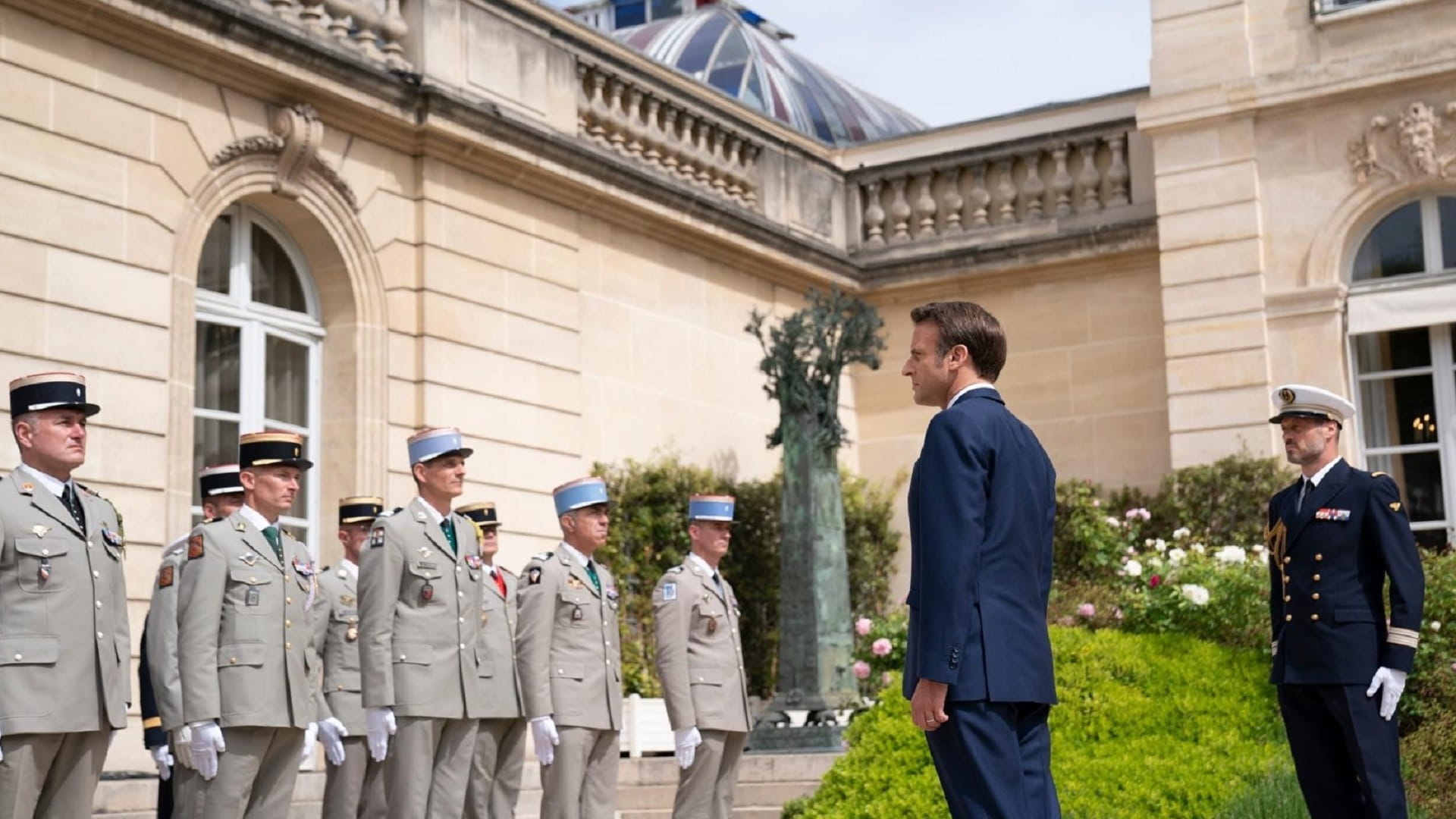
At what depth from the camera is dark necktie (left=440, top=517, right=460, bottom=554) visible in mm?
7816

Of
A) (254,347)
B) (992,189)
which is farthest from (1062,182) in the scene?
(254,347)

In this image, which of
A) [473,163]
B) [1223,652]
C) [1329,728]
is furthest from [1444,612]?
[473,163]

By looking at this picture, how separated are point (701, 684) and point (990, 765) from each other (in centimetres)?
453

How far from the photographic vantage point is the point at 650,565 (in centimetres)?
1338

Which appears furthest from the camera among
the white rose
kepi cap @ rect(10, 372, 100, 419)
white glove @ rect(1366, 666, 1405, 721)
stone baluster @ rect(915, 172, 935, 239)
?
stone baluster @ rect(915, 172, 935, 239)

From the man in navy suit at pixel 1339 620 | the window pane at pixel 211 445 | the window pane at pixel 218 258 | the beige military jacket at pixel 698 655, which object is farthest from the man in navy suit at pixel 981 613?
the window pane at pixel 218 258

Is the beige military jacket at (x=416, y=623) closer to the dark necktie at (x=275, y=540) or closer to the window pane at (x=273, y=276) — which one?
the dark necktie at (x=275, y=540)

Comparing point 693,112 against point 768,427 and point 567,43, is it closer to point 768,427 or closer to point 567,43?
point 567,43

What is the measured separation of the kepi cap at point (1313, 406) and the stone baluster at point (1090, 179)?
353 inches

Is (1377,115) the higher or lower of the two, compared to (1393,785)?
higher

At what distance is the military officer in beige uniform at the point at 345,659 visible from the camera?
8883 mm

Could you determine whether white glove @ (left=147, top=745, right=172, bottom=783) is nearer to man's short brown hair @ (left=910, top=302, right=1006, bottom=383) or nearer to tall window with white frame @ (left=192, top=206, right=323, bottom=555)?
tall window with white frame @ (left=192, top=206, right=323, bottom=555)

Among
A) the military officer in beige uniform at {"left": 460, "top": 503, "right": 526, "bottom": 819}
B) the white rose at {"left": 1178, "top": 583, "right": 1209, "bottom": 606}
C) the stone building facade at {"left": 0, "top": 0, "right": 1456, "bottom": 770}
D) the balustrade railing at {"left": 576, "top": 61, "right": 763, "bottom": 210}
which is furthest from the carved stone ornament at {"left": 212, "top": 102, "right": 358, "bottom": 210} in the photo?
the white rose at {"left": 1178, "top": 583, "right": 1209, "bottom": 606}

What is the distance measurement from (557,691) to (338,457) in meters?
3.59
